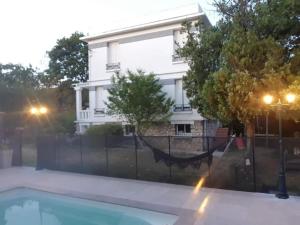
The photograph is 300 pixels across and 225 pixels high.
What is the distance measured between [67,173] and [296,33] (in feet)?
33.1

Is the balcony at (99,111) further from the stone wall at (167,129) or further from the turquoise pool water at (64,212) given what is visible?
the turquoise pool water at (64,212)

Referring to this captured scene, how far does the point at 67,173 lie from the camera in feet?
45.1

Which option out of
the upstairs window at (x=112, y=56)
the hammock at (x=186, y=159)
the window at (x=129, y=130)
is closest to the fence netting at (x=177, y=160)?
the hammock at (x=186, y=159)

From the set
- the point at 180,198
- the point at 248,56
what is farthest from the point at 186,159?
the point at 248,56

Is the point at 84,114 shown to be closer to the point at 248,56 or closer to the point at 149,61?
the point at 149,61

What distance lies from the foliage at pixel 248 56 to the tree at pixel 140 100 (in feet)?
22.0

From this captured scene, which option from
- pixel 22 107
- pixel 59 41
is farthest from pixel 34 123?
pixel 59 41

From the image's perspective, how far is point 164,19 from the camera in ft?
68.0

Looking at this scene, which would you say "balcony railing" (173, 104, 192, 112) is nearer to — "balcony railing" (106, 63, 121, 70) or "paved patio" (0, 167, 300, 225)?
"balcony railing" (106, 63, 121, 70)

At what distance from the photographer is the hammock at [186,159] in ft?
35.8

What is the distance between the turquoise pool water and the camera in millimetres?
8629

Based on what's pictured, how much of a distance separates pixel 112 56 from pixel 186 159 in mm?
13859

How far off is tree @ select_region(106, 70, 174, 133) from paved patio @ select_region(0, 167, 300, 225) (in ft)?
20.7

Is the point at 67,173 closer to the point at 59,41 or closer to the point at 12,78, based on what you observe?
the point at 59,41
